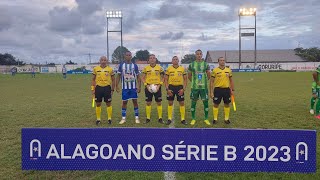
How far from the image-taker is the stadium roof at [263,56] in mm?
79375

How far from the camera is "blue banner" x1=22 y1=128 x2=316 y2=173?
12.7 feet

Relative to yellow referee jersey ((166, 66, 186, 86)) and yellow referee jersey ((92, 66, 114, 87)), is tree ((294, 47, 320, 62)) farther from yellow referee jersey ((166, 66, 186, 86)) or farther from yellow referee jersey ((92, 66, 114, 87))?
yellow referee jersey ((92, 66, 114, 87))

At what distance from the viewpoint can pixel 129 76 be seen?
798cm

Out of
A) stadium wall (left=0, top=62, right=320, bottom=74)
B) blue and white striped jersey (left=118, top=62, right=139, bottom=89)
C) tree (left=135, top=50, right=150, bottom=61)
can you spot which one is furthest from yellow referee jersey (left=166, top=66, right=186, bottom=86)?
tree (left=135, top=50, right=150, bottom=61)

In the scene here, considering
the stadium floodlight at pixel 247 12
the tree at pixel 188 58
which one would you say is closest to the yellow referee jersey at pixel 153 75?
the stadium floodlight at pixel 247 12

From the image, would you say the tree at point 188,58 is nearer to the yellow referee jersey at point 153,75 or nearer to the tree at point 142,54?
the tree at point 142,54

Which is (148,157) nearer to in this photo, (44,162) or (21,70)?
(44,162)

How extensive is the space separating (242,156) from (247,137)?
299mm

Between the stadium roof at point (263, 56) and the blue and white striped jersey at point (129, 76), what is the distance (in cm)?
7397

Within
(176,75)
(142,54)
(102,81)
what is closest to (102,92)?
(102,81)

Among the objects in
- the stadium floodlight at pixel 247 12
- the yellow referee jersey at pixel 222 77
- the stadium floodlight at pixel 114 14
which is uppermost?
the stadium floodlight at pixel 247 12

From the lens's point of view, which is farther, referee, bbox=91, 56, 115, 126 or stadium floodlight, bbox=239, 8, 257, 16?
stadium floodlight, bbox=239, 8, 257, 16

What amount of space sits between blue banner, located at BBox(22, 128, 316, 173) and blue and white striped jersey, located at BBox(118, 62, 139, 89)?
4.06m

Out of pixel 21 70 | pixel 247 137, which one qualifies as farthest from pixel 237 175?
pixel 21 70
